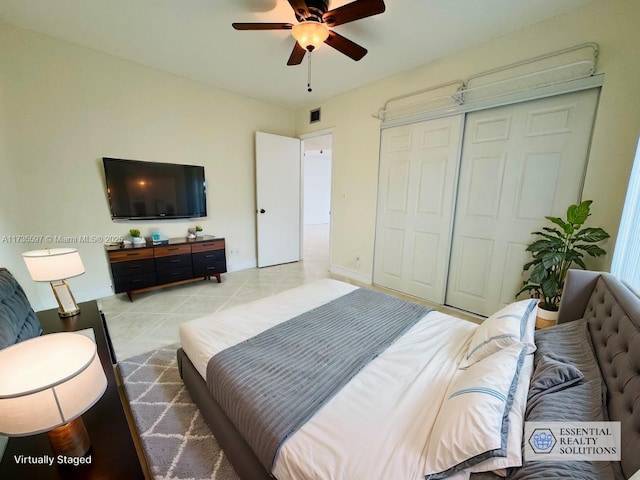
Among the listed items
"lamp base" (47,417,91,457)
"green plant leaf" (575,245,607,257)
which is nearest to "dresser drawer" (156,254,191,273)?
"lamp base" (47,417,91,457)

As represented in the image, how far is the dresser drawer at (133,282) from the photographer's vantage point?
9.72ft

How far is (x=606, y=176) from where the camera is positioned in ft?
6.50

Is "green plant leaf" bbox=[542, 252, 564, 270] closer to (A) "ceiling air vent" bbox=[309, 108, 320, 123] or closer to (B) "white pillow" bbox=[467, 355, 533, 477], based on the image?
(B) "white pillow" bbox=[467, 355, 533, 477]

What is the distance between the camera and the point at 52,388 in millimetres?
642

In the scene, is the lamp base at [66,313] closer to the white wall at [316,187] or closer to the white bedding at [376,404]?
the white bedding at [376,404]

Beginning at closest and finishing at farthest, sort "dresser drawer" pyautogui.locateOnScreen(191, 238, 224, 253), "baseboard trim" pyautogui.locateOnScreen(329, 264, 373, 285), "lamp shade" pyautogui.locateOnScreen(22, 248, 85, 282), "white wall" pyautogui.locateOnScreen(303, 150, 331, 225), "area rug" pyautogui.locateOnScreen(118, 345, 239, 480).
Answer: "area rug" pyautogui.locateOnScreen(118, 345, 239, 480), "lamp shade" pyautogui.locateOnScreen(22, 248, 85, 282), "dresser drawer" pyautogui.locateOnScreen(191, 238, 224, 253), "baseboard trim" pyautogui.locateOnScreen(329, 264, 373, 285), "white wall" pyautogui.locateOnScreen(303, 150, 331, 225)

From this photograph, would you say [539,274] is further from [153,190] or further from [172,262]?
[153,190]

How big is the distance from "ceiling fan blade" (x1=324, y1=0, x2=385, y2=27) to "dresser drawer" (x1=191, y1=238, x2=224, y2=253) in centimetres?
288

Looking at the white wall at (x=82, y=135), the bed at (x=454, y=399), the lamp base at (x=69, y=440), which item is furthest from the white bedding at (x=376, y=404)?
the white wall at (x=82, y=135)

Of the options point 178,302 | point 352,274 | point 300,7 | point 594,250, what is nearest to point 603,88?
point 594,250

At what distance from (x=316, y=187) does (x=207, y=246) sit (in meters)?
6.73

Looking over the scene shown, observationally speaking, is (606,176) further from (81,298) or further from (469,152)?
(81,298)

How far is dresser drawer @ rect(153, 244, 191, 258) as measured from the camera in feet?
10.4

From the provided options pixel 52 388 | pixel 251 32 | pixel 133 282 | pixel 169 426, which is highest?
pixel 251 32
